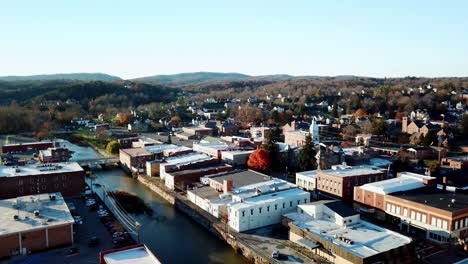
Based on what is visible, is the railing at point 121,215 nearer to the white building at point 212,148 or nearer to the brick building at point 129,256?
the brick building at point 129,256

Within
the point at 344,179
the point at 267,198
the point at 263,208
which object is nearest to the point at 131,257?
the point at 263,208

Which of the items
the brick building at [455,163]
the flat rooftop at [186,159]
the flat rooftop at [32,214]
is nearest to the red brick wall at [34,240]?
the flat rooftop at [32,214]

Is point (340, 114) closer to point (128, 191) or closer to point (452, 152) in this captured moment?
point (452, 152)

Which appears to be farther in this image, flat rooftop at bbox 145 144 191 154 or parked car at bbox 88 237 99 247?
flat rooftop at bbox 145 144 191 154

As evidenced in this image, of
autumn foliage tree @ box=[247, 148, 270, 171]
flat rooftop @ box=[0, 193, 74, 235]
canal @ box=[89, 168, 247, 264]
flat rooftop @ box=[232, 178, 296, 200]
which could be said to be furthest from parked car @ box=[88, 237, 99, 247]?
autumn foliage tree @ box=[247, 148, 270, 171]

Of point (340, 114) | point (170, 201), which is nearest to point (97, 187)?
point (170, 201)

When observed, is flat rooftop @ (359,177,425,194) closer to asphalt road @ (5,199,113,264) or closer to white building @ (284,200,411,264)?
white building @ (284,200,411,264)
